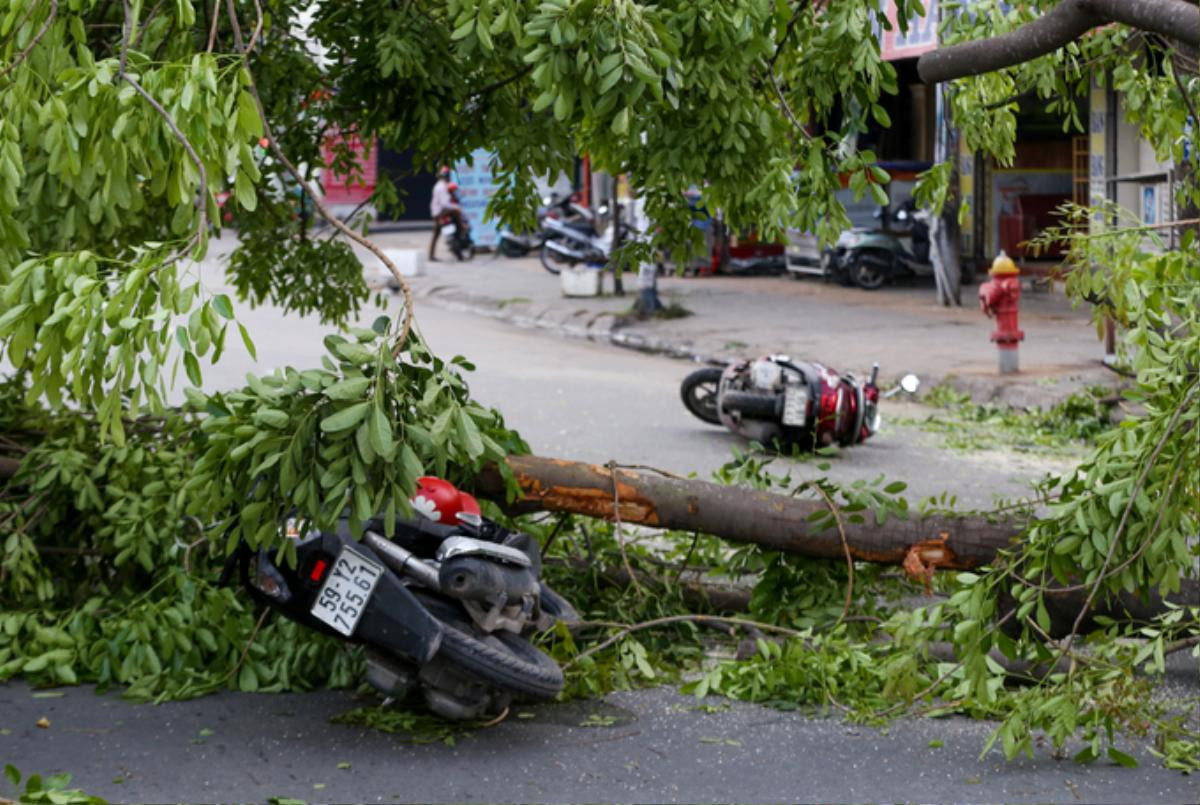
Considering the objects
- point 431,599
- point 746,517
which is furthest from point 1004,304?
point 431,599

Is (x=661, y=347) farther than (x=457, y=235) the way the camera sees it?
No

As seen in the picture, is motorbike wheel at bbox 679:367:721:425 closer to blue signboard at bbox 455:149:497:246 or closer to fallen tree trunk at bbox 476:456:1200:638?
fallen tree trunk at bbox 476:456:1200:638

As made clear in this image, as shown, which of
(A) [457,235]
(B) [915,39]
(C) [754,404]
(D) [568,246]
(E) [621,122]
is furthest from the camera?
(A) [457,235]

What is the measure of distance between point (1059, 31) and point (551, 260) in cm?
2088

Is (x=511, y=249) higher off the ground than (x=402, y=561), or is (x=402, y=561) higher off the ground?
(x=511, y=249)

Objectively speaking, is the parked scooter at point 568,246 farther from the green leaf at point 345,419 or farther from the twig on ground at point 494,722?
the green leaf at point 345,419

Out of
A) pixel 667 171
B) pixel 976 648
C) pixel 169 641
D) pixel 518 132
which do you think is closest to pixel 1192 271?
pixel 976 648

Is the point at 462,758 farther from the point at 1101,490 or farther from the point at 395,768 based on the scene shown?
the point at 1101,490

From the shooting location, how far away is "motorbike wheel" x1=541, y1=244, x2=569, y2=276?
25.9m

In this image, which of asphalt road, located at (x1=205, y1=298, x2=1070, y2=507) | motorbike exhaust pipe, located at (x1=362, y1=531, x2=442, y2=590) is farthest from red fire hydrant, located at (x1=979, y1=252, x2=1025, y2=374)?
motorbike exhaust pipe, located at (x1=362, y1=531, x2=442, y2=590)

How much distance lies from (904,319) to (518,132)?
1255 cm

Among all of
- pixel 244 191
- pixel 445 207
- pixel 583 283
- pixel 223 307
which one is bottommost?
pixel 583 283

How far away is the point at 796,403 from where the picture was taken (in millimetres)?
11281

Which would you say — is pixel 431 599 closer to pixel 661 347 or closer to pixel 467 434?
pixel 467 434
